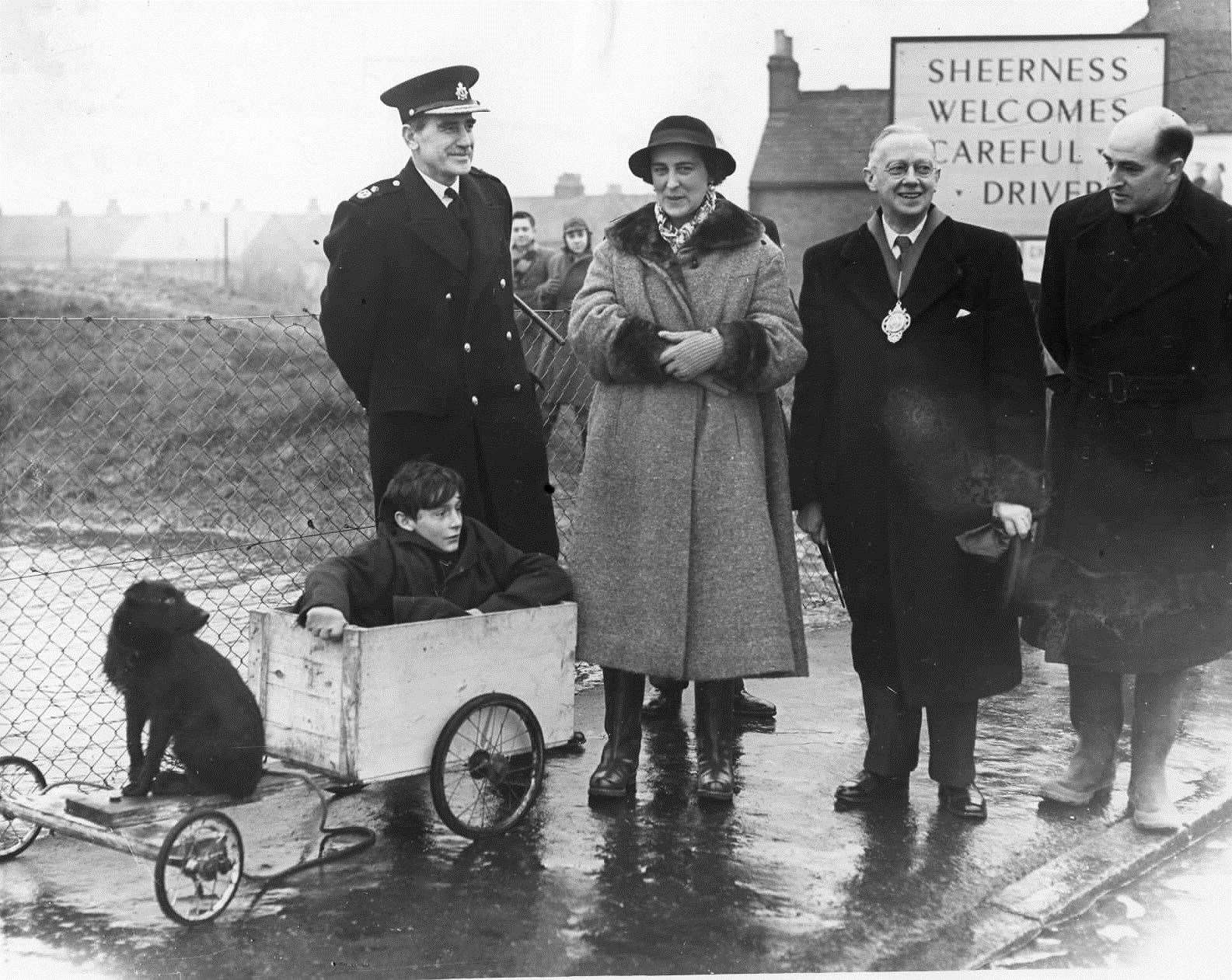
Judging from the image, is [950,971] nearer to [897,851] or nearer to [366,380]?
[897,851]

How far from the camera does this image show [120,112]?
5102 millimetres

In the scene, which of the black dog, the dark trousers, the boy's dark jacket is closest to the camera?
the black dog

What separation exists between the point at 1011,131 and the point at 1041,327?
2995 millimetres

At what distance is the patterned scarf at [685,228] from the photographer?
4754 millimetres

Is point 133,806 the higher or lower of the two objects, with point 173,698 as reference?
lower

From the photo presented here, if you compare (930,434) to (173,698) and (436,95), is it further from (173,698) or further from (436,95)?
(173,698)


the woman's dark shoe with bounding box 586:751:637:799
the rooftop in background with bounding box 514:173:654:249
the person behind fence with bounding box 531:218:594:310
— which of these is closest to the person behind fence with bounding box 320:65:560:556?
the woman's dark shoe with bounding box 586:751:637:799

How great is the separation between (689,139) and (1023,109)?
143 inches

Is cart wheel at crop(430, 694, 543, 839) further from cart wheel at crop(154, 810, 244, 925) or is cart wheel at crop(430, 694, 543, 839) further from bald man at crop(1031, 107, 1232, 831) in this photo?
bald man at crop(1031, 107, 1232, 831)

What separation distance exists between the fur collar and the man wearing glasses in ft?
1.17

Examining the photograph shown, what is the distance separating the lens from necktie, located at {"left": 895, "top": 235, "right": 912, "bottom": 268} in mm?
4766

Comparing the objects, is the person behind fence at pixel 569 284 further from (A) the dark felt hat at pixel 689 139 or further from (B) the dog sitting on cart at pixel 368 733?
(B) the dog sitting on cart at pixel 368 733

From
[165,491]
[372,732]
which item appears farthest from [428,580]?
[165,491]

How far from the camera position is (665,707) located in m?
6.08
